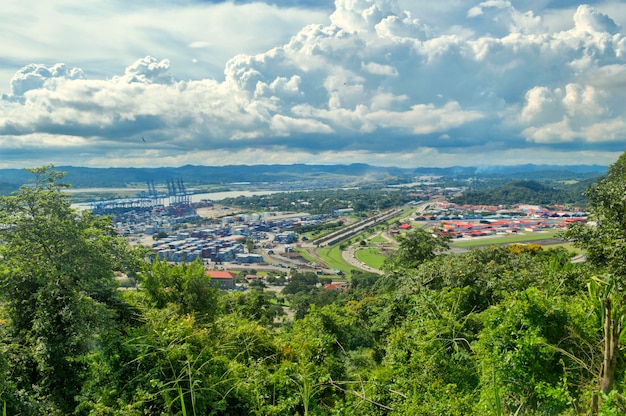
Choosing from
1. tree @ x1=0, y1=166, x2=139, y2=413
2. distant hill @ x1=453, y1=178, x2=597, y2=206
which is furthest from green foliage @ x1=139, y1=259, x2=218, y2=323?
distant hill @ x1=453, y1=178, x2=597, y2=206

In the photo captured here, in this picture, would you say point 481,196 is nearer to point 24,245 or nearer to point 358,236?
point 358,236

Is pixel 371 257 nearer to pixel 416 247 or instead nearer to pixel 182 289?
pixel 416 247

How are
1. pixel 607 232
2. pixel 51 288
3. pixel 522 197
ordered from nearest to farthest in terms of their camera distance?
pixel 51 288
pixel 607 232
pixel 522 197

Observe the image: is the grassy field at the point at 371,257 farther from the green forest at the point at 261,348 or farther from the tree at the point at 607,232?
the tree at the point at 607,232

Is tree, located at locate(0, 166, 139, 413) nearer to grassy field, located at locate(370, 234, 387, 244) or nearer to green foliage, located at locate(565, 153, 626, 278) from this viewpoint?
green foliage, located at locate(565, 153, 626, 278)

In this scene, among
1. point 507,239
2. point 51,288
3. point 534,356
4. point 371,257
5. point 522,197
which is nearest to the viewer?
point 534,356

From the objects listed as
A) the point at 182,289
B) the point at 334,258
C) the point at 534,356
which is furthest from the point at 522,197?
the point at 534,356

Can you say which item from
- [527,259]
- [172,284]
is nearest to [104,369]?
[172,284]
